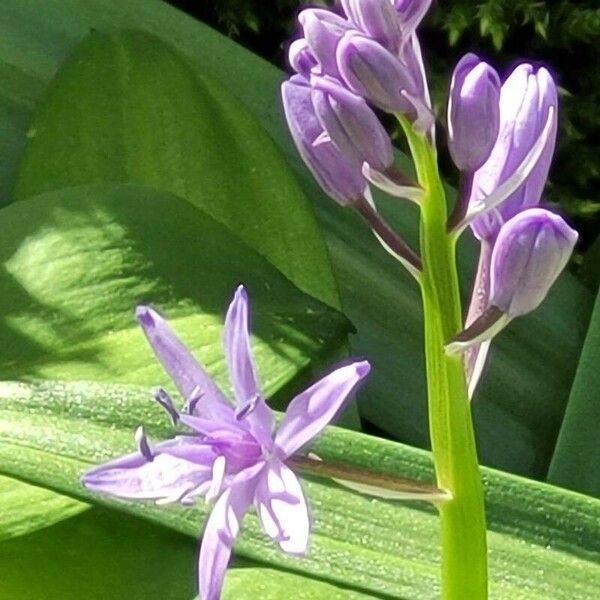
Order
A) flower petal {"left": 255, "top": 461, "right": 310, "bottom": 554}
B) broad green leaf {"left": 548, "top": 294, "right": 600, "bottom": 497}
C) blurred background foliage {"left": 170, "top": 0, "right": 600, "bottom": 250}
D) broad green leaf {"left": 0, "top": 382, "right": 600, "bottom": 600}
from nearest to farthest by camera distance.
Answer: flower petal {"left": 255, "top": 461, "right": 310, "bottom": 554}
broad green leaf {"left": 0, "top": 382, "right": 600, "bottom": 600}
broad green leaf {"left": 548, "top": 294, "right": 600, "bottom": 497}
blurred background foliage {"left": 170, "top": 0, "right": 600, "bottom": 250}

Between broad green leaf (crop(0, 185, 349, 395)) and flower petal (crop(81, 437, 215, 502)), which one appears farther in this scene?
broad green leaf (crop(0, 185, 349, 395))

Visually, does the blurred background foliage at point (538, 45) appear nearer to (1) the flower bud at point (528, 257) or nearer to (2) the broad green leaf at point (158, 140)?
(2) the broad green leaf at point (158, 140)

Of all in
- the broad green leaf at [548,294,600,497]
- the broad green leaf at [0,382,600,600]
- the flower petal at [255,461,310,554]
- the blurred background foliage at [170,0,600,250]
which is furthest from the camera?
the blurred background foliage at [170,0,600,250]

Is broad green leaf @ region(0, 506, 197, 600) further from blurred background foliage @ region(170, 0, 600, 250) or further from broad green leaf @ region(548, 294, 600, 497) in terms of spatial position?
blurred background foliage @ region(170, 0, 600, 250)

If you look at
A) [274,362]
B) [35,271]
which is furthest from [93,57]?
[274,362]

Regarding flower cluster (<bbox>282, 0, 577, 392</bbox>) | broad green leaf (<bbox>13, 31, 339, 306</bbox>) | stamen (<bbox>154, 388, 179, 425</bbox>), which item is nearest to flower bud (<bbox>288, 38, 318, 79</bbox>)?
flower cluster (<bbox>282, 0, 577, 392</bbox>)

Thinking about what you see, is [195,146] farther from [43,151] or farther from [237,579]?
[237,579]

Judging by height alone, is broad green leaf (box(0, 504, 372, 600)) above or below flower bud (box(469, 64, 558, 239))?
below

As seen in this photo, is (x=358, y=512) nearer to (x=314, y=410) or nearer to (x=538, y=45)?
(x=314, y=410)
